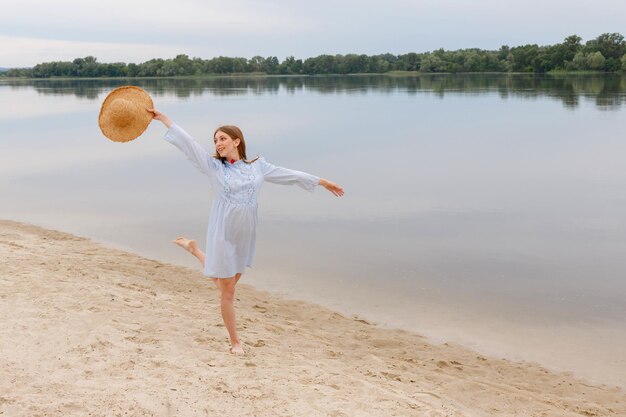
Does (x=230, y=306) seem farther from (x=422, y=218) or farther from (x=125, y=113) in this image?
(x=422, y=218)

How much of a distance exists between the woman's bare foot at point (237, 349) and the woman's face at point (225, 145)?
167 cm

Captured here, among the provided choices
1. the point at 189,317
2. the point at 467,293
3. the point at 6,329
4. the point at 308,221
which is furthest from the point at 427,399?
the point at 308,221

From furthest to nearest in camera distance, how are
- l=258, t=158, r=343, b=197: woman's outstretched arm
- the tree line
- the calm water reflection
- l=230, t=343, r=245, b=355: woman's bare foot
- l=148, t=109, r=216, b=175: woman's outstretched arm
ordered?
1. the tree line
2. the calm water reflection
3. l=230, t=343, r=245, b=355: woman's bare foot
4. l=258, t=158, r=343, b=197: woman's outstretched arm
5. l=148, t=109, r=216, b=175: woman's outstretched arm

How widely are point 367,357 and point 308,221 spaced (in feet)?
25.5

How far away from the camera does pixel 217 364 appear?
5.86 m

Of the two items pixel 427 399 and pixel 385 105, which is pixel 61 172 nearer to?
pixel 427 399

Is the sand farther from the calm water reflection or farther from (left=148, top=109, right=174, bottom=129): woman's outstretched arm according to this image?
(left=148, top=109, right=174, bottom=129): woman's outstretched arm

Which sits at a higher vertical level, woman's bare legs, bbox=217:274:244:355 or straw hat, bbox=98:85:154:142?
straw hat, bbox=98:85:154:142

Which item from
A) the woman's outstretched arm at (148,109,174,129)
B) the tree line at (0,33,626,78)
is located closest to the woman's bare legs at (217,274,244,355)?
the woman's outstretched arm at (148,109,174,129)

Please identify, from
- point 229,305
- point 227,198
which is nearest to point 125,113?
point 227,198

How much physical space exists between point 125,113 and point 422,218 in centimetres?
1017

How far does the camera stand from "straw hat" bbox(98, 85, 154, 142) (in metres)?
5.97

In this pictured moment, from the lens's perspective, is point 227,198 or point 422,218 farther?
point 422,218

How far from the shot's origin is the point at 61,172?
2350 centimetres
